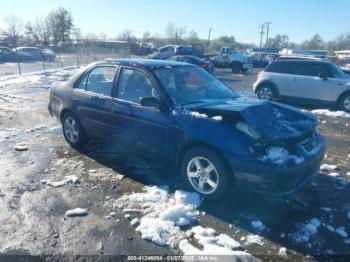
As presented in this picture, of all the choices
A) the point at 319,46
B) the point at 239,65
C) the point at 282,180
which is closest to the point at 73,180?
the point at 282,180

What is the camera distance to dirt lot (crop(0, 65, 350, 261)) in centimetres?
335

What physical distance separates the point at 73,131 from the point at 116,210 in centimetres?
256

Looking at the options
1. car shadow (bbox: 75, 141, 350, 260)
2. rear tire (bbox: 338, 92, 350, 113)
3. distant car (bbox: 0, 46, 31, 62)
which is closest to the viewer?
car shadow (bbox: 75, 141, 350, 260)

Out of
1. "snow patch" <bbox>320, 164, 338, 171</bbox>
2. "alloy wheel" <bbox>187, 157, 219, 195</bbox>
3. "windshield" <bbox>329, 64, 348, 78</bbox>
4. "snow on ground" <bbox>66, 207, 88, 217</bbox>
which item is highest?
"windshield" <bbox>329, 64, 348, 78</bbox>

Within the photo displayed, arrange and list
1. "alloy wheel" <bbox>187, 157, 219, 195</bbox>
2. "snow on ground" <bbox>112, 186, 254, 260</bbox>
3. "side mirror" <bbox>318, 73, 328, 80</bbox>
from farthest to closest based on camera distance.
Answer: "side mirror" <bbox>318, 73, 328, 80</bbox> < "alloy wheel" <bbox>187, 157, 219, 195</bbox> < "snow on ground" <bbox>112, 186, 254, 260</bbox>

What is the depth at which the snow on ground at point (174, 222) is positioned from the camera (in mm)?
3329

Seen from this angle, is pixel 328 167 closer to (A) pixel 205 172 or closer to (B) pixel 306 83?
(A) pixel 205 172

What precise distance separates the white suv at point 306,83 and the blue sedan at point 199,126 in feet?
23.2

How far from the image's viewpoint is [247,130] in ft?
12.8

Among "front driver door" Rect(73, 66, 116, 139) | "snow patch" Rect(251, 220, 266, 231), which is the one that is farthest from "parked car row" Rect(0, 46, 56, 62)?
"snow patch" Rect(251, 220, 266, 231)

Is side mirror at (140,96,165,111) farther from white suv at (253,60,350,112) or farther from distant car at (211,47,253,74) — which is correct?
distant car at (211,47,253,74)

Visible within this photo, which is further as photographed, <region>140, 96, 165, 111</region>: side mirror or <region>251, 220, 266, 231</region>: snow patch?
<region>140, 96, 165, 111</region>: side mirror

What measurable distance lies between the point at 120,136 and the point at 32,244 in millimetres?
2197

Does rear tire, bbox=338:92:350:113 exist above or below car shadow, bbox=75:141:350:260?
above
